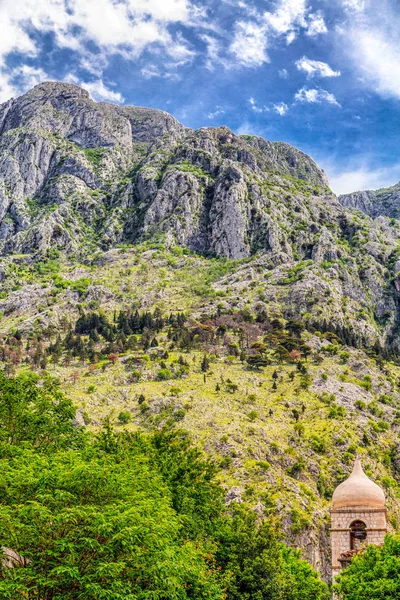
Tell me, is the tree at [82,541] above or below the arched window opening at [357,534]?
above

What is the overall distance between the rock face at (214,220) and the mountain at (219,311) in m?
0.59

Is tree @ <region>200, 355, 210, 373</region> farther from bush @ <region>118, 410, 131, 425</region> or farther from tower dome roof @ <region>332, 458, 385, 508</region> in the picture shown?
tower dome roof @ <region>332, 458, 385, 508</region>

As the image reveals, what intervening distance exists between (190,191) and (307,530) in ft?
424

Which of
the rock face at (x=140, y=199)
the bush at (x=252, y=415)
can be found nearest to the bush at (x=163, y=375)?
the bush at (x=252, y=415)

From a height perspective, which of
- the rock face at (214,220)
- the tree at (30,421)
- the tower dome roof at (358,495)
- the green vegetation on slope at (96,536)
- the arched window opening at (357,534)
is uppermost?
the rock face at (214,220)

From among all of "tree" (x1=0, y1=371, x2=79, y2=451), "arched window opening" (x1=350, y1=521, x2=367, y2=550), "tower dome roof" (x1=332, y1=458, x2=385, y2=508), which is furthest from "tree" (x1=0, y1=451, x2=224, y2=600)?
"tower dome roof" (x1=332, y1=458, x2=385, y2=508)

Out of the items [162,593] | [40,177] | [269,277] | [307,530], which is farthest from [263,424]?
[40,177]

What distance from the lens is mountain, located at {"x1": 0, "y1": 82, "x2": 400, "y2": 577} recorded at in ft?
230

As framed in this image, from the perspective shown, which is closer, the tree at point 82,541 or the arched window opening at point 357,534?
the tree at point 82,541

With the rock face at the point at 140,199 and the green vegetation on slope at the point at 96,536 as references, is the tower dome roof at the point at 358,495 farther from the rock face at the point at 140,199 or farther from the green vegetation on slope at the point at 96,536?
the rock face at the point at 140,199

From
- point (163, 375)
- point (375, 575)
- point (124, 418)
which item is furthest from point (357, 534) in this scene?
point (163, 375)

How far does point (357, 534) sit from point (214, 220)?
136 metres

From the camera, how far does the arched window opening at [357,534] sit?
37500 mm

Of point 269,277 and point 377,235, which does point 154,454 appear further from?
point 377,235
